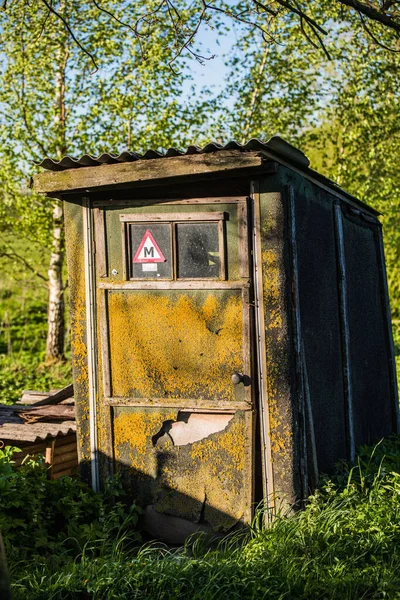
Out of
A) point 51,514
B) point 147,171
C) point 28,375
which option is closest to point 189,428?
point 51,514

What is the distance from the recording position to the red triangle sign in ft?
20.1

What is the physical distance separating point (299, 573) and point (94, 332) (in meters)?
2.59

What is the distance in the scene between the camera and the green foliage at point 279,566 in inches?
175

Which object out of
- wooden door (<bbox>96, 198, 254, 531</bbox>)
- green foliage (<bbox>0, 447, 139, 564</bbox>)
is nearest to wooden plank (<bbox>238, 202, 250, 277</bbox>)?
wooden door (<bbox>96, 198, 254, 531</bbox>)

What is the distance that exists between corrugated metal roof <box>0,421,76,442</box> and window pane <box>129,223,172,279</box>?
1.51 m

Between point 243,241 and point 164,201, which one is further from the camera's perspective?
point 164,201

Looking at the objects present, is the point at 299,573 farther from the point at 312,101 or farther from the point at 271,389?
the point at 312,101

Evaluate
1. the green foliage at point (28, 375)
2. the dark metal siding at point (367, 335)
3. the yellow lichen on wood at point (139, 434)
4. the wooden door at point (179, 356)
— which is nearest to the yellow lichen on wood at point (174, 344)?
the wooden door at point (179, 356)

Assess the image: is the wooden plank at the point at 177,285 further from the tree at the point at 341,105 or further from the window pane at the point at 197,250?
the tree at the point at 341,105

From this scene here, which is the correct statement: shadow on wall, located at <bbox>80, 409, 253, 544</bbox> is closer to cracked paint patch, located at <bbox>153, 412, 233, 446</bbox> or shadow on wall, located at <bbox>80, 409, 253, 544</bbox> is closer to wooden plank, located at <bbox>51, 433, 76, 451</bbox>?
cracked paint patch, located at <bbox>153, 412, 233, 446</bbox>

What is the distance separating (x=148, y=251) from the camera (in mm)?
6168

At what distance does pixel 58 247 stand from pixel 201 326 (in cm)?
958

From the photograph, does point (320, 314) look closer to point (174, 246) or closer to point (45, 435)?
point (174, 246)

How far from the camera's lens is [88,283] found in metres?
6.33
